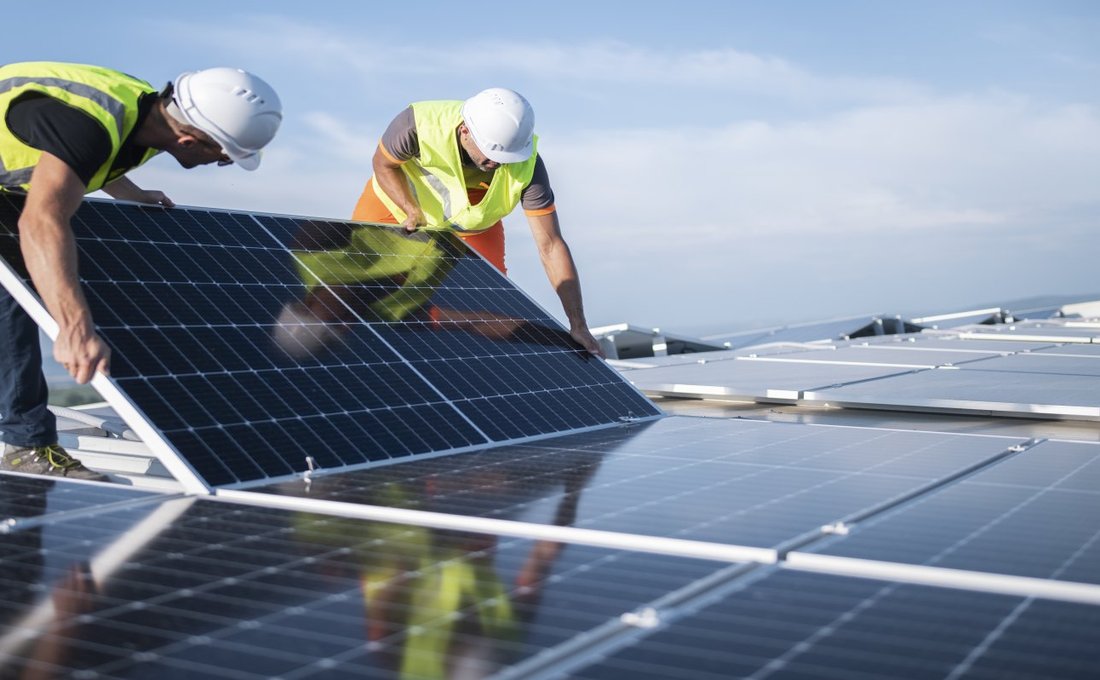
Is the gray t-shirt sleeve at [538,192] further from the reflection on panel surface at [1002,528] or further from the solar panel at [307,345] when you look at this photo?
the reflection on panel surface at [1002,528]

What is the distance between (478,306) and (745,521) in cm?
330

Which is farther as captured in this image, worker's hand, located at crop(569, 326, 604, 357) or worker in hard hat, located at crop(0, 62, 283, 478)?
worker's hand, located at crop(569, 326, 604, 357)

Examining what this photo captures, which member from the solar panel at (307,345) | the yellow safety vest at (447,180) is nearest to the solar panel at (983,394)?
the solar panel at (307,345)

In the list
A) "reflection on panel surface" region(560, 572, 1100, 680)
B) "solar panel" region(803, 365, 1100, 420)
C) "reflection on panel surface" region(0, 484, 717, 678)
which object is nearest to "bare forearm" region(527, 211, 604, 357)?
"solar panel" region(803, 365, 1100, 420)

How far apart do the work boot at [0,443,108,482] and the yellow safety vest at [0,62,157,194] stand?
3.50ft

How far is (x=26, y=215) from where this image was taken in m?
4.45

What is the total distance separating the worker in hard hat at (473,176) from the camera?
7152mm

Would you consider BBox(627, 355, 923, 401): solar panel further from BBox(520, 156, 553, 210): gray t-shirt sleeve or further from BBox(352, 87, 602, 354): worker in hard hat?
BBox(520, 156, 553, 210): gray t-shirt sleeve

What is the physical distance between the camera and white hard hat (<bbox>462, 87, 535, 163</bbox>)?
7059 mm

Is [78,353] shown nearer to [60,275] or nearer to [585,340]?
[60,275]

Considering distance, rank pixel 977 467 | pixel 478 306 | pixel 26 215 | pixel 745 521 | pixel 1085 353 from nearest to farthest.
→ pixel 745 521, pixel 26 215, pixel 977 467, pixel 478 306, pixel 1085 353

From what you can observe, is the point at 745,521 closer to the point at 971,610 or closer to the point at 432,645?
the point at 971,610

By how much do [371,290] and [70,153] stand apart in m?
1.95

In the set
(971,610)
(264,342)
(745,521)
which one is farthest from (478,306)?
(971,610)
